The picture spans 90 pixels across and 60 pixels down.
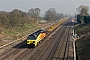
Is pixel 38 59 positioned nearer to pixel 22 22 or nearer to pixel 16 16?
pixel 16 16

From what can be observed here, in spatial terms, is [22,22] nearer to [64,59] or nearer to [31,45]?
[31,45]

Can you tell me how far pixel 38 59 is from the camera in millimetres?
23672

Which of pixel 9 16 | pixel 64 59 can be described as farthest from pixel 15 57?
pixel 9 16

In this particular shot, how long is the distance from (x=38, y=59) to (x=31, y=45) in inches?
303

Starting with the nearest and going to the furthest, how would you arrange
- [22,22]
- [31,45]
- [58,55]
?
1. [58,55]
2. [31,45]
3. [22,22]

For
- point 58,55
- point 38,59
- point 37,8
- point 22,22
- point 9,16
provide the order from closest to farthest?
point 38,59, point 58,55, point 9,16, point 22,22, point 37,8

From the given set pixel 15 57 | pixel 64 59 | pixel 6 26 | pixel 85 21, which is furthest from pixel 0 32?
pixel 85 21

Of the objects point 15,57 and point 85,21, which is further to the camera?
point 85,21

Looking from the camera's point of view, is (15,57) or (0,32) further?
(0,32)

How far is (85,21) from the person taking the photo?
257 ft

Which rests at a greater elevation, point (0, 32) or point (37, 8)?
point (37, 8)

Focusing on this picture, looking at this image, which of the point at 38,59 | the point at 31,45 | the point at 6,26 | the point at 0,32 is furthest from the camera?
the point at 6,26

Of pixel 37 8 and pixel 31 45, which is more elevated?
pixel 37 8

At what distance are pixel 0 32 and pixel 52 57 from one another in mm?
23634
